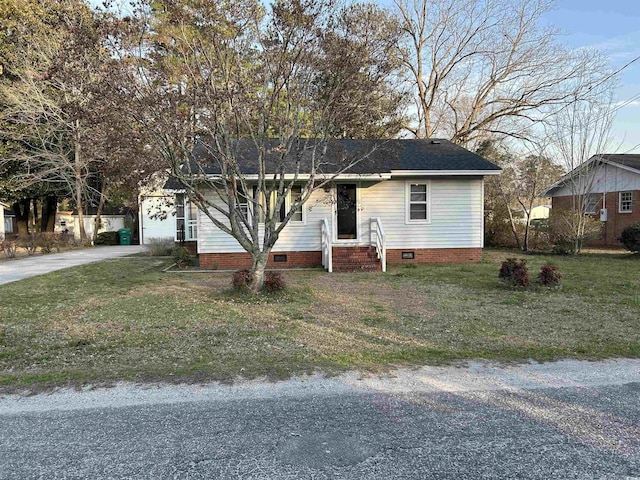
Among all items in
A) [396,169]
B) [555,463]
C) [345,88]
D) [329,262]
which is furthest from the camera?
[396,169]

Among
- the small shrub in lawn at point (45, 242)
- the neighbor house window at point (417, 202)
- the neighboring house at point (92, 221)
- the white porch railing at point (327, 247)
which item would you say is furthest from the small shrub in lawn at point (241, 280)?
the neighboring house at point (92, 221)

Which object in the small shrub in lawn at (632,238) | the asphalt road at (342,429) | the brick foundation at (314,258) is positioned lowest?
the asphalt road at (342,429)

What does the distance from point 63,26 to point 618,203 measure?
22911 mm

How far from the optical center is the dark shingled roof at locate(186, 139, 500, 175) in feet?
34.0

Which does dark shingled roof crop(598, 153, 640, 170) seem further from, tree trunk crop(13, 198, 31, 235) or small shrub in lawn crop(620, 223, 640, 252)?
tree trunk crop(13, 198, 31, 235)

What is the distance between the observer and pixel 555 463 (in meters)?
2.68

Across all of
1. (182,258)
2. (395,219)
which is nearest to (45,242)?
(182,258)

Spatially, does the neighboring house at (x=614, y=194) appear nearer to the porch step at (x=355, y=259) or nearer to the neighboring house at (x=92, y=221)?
the porch step at (x=355, y=259)

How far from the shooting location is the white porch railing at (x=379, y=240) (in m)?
12.4

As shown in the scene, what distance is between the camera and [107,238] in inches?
1064

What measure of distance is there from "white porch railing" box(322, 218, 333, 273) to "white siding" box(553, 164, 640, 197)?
A: 13163 mm

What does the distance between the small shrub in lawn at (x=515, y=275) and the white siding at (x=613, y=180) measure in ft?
42.5

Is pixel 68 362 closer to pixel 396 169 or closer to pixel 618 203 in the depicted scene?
pixel 396 169

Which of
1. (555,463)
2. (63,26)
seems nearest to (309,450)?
(555,463)
